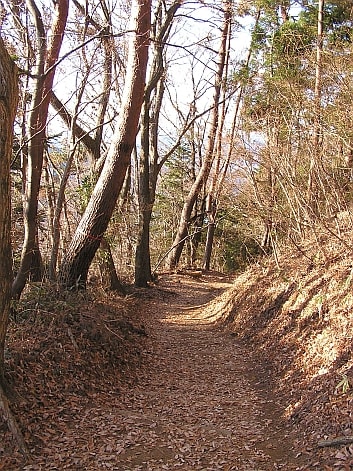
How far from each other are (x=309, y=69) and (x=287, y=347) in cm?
666

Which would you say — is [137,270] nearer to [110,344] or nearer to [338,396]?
[110,344]

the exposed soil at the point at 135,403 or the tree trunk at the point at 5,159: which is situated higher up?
the tree trunk at the point at 5,159

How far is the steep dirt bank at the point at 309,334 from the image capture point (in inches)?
198

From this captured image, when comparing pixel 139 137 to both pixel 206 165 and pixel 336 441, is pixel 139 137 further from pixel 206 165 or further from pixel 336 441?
pixel 336 441

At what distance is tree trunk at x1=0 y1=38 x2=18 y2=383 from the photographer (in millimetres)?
4539

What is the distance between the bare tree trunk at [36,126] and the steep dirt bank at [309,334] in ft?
15.4

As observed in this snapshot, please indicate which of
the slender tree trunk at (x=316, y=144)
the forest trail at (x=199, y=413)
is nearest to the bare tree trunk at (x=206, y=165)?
the slender tree trunk at (x=316, y=144)

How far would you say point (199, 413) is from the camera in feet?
20.8

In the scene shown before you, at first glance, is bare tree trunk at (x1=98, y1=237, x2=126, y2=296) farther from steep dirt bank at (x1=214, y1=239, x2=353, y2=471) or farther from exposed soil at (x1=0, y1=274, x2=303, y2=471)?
steep dirt bank at (x1=214, y1=239, x2=353, y2=471)

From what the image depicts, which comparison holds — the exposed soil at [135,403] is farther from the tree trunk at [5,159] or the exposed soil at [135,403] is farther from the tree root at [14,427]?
the tree trunk at [5,159]

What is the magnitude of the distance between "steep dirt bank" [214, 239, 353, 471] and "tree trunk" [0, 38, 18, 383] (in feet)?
11.4

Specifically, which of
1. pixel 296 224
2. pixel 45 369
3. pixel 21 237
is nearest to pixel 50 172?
pixel 21 237

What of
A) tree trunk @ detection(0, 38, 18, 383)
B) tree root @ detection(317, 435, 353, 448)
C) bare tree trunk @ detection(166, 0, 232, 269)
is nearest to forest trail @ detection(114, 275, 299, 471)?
tree root @ detection(317, 435, 353, 448)

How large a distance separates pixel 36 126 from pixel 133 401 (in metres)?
5.28
